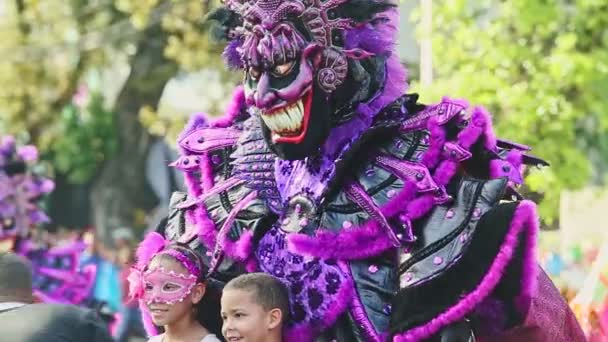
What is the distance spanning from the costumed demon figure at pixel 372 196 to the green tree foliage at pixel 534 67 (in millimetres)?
6830

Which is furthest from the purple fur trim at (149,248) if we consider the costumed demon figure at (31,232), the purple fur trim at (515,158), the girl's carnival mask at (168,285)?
the costumed demon figure at (31,232)

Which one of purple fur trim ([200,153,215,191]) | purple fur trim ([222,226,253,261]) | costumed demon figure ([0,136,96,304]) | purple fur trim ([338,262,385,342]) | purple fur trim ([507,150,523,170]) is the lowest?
costumed demon figure ([0,136,96,304])

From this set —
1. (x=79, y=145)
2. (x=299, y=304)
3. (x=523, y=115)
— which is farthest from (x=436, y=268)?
(x=79, y=145)

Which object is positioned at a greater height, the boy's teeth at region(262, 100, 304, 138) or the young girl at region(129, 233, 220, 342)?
the boy's teeth at region(262, 100, 304, 138)

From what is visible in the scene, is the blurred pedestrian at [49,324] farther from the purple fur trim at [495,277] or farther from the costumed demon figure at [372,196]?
the purple fur trim at [495,277]

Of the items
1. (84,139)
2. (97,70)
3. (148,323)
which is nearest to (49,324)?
(148,323)

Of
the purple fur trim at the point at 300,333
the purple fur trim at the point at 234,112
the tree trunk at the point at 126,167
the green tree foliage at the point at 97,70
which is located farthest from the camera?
the tree trunk at the point at 126,167

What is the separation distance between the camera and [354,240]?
15.4 ft

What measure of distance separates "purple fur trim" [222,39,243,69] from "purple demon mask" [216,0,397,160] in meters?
0.07

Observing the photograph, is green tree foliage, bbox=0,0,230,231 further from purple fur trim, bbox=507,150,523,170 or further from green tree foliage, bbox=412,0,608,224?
purple fur trim, bbox=507,150,523,170

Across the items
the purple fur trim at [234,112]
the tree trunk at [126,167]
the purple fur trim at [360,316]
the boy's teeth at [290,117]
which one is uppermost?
the boy's teeth at [290,117]

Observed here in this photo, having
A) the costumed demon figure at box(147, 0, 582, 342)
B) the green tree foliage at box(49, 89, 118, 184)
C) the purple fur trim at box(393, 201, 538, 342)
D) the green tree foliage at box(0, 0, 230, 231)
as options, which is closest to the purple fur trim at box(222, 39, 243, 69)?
the costumed demon figure at box(147, 0, 582, 342)

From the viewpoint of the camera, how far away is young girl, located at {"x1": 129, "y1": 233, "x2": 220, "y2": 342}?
16.4 ft

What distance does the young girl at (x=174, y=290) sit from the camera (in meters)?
4.98
